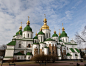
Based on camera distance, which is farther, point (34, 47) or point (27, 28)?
point (27, 28)

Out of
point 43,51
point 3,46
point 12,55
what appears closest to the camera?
point 12,55

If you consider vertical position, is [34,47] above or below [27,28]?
below

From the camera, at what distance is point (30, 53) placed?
3319 cm

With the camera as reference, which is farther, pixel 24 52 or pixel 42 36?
pixel 42 36

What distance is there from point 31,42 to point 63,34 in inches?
720

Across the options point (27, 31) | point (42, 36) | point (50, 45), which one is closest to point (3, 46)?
point (27, 31)

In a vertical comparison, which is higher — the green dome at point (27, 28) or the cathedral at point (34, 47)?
the green dome at point (27, 28)

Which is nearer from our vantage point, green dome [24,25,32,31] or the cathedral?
the cathedral

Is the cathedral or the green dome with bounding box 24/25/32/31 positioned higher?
the green dome with bounding box 24/25/32/31

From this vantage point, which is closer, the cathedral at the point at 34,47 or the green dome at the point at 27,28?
the cathedral at the point at 34,47

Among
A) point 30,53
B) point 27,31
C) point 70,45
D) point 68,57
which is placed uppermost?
point 27,31

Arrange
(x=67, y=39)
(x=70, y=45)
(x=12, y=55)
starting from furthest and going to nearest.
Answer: (x=67, y=39), (x=70, y=45), (x=12, y=55)

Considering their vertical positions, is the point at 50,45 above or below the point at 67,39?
below

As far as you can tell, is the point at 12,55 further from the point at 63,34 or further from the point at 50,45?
the point at 63,34
